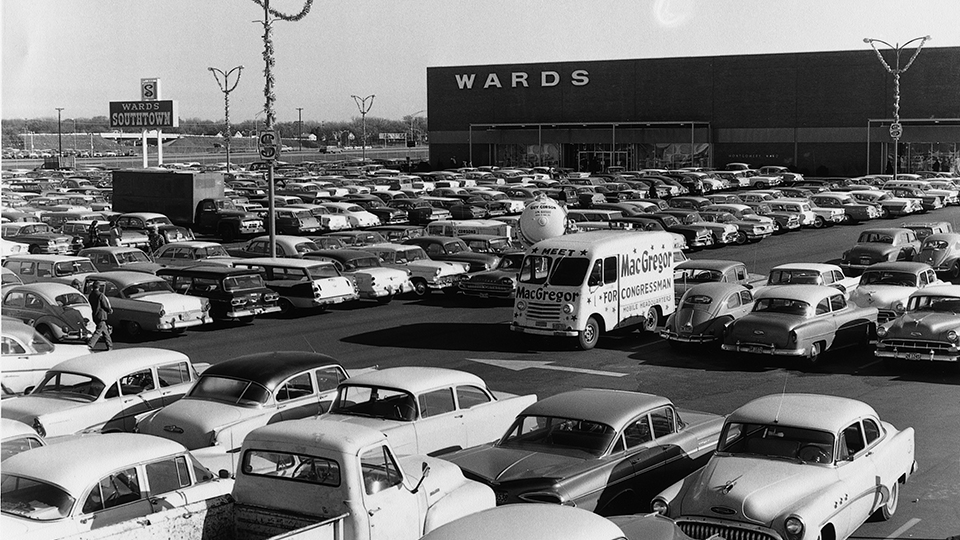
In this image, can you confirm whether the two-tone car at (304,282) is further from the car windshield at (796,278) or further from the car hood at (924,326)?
the car hood at (924,326)

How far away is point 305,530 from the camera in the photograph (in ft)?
24.2

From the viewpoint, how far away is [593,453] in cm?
1102

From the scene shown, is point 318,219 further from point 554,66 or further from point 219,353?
point 554,66

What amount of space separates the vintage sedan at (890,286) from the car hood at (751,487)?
41.8ft

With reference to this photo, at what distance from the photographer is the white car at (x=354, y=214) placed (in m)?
46.3

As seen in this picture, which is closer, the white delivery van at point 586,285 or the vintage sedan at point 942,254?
the white delivery van at point 586,285

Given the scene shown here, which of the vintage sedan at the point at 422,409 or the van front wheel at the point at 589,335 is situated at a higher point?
the vintage sedan at the point at 422,409

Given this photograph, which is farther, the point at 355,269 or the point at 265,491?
the point at 355,269

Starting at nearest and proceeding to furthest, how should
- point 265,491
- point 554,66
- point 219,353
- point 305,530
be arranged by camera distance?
point 305,530 < point 265,491 < point 219,353 < point 554,66

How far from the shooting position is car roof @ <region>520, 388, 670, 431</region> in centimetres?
1134

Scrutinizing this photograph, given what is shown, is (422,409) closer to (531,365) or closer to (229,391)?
(229,391)

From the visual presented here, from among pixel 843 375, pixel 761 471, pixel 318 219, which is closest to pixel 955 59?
pixel 318 219

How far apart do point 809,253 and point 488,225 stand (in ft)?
37.0

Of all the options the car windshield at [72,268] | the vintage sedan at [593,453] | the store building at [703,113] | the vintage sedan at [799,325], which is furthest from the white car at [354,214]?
the store building at [703,113]
